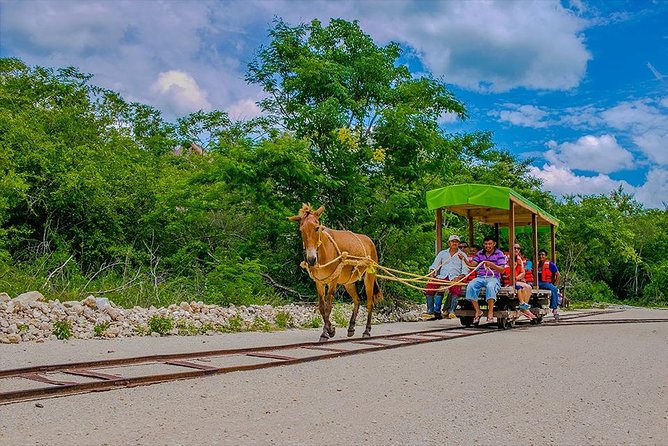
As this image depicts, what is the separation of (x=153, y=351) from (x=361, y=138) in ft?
42.2

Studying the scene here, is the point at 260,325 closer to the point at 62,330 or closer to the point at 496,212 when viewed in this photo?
the point at 62,330

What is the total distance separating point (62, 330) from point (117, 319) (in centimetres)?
136

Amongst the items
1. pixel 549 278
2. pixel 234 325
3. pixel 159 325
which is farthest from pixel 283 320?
pixel 549 278

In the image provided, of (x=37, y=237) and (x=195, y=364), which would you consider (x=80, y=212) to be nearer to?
(x=37, y=237)

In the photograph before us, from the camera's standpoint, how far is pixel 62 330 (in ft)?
33.6

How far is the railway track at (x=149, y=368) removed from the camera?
5.77m

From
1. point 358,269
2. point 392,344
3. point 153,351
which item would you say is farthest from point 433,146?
point 153,351

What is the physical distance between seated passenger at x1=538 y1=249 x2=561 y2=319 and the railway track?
8.69 metres

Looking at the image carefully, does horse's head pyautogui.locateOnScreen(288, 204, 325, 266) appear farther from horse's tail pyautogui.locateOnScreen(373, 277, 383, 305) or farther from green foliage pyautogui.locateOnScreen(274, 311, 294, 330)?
green foliage pyautogui.locateOnScreen(274, 311, 294, 330)

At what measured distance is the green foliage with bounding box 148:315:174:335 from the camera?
1147 cm

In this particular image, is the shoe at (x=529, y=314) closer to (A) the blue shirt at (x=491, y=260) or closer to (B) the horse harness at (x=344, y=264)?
(A) the blue shirt at (x=491, y=260)

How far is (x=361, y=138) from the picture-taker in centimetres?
2064

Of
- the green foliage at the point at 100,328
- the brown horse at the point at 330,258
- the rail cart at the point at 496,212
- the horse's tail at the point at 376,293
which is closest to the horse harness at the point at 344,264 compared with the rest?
the brown horse at the point at 330,258

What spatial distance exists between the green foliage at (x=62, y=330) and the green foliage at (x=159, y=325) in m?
1.49
